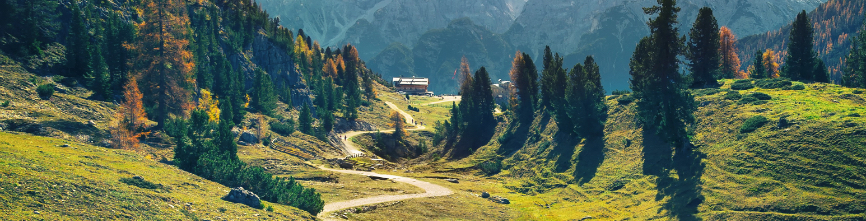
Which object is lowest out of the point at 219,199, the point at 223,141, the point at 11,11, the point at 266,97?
the point at 219,199

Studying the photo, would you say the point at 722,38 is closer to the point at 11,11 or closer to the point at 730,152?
the point at 730,152

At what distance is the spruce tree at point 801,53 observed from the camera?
89.9m

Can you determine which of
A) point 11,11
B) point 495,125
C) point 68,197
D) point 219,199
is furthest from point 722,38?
point 11,11

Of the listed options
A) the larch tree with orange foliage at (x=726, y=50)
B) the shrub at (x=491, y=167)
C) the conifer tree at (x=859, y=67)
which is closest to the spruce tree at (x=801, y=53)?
the conifer tree at (x=859, y=67)

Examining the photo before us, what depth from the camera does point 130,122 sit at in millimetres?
69125

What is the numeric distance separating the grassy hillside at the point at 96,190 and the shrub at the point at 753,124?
47221 millimetres

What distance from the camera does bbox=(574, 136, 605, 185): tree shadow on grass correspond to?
7056cm

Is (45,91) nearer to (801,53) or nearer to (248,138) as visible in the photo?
(248,138)

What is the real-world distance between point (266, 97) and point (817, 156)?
338 feet

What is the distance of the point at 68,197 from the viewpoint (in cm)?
2838

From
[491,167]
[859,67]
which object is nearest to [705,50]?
[859,67]

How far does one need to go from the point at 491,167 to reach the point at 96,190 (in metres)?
67.3

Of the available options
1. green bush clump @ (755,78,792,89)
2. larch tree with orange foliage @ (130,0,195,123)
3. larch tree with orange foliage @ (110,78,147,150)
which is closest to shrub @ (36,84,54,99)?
larch tree with orange foliage @ (110,78,147,150)

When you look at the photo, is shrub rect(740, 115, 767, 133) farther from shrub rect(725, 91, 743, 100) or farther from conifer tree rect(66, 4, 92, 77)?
conifer tree rect(66, 4, 92, 77)
